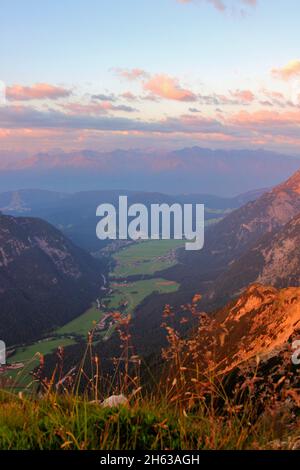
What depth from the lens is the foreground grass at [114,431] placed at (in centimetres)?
508

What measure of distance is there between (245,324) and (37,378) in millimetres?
85590

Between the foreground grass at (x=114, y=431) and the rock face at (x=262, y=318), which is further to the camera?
the rock face at (x=262, y=318)

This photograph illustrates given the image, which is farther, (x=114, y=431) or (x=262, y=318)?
(x=262, y=318)

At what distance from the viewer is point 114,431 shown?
5457 millimetres

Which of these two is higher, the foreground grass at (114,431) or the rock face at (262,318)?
the foreground grass at (114,431)

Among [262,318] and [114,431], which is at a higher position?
[114,431]

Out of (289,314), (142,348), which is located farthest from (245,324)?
(142,348)

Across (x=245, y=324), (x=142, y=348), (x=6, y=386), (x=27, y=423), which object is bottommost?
(x=142, y=348)

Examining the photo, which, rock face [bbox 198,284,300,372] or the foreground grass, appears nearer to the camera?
the foreground grass

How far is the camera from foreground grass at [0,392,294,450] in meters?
5.08

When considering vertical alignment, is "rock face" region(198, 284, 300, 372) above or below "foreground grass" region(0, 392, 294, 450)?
below
